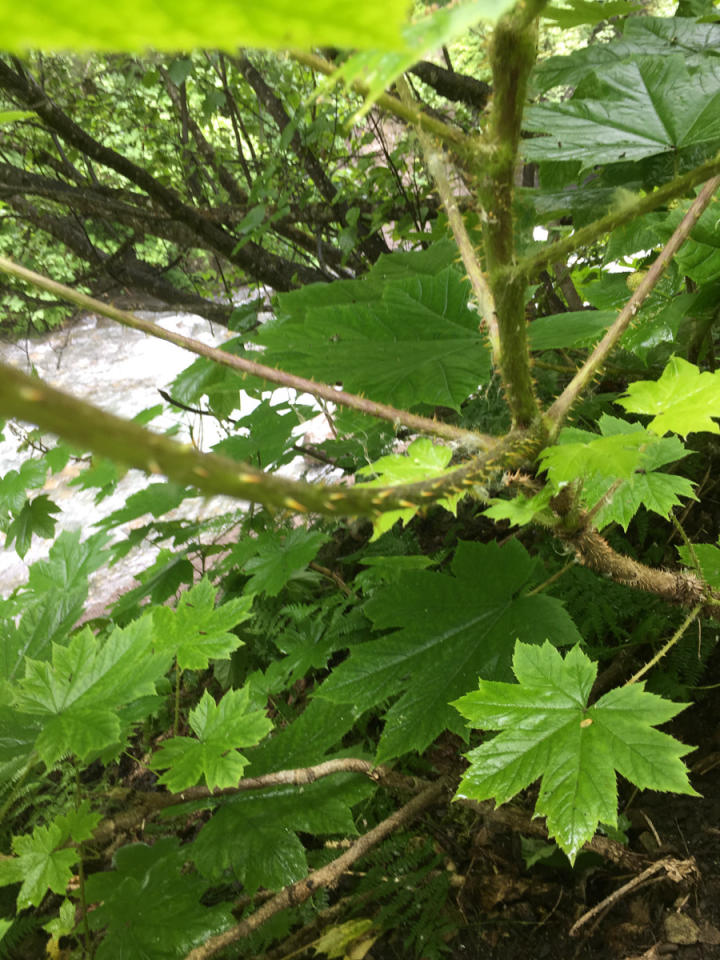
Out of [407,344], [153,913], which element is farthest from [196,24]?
[153,913]

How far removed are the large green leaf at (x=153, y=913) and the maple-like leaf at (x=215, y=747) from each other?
203mm

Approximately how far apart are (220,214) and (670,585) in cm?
207

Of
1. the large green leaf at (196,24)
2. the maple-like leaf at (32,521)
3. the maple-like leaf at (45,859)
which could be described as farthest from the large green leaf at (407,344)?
the maple-like leaf at (32,521)

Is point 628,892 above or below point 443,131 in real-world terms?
below

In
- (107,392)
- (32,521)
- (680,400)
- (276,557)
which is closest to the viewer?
(680,400)

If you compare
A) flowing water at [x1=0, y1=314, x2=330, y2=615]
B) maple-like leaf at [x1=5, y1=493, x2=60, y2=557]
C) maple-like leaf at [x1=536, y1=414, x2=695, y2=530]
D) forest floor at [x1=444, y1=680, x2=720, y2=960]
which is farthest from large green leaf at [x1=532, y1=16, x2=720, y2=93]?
flowing water at [x1=0, y1=314, x2=330, y2=615]

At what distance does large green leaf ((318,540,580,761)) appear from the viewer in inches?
29.5

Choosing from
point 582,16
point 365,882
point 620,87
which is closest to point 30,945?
point 365,882

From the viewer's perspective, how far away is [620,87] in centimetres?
81

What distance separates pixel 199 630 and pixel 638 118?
3.35ft

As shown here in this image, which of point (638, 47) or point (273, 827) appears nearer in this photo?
point (273, 827)

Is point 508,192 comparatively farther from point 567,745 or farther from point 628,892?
point 628,892

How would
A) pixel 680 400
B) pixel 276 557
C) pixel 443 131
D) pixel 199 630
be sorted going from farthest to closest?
pixel 276 557 → pixel 199 630 → pixel 680 400 → pixel 443 131

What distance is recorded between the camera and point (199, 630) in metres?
0.92
